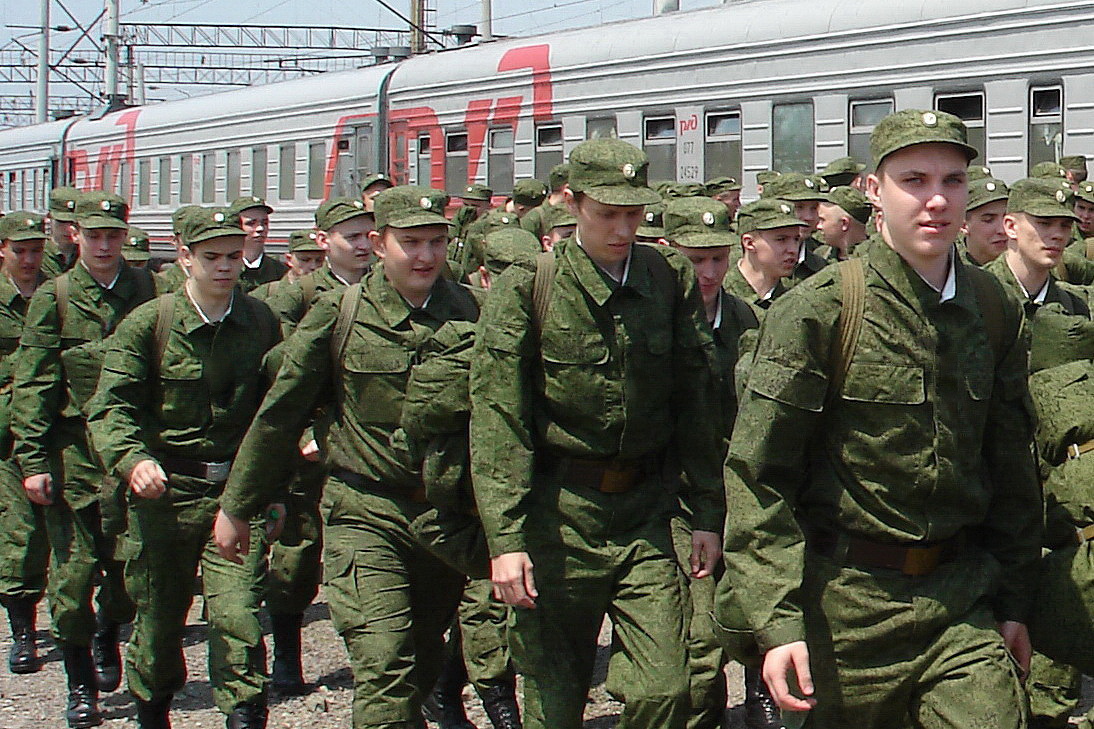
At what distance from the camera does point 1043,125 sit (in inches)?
454

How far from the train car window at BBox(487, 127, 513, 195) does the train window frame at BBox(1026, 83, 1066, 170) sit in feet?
20.5

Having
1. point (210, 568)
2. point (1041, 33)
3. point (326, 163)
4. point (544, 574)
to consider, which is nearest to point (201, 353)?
point (210, 568)

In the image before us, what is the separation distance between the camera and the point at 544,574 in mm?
4949

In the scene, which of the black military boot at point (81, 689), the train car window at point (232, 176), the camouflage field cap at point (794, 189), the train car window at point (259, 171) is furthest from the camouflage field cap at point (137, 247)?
the train car window at point (232, 176)

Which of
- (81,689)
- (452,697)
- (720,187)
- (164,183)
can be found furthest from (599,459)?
(164,183)

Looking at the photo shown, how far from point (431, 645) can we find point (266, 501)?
2.50 ft

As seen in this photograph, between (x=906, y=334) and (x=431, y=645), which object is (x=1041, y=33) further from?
(x=906, y=334)

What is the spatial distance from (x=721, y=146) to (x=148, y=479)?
8678mm

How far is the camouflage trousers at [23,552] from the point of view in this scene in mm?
8633

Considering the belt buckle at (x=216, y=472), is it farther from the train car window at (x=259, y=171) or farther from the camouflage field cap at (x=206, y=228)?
the train car window at (x=259, y=171)

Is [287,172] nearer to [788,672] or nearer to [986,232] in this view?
[986,232]

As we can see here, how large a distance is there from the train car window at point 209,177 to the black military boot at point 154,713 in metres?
19.0

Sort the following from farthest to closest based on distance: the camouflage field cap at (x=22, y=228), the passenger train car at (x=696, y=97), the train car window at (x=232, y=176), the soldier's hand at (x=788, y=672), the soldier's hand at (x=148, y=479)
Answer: the train car window at (x=232, y=176) < the passenger train car at (x=696, y=97) < the camouflage field cap at (x=22, y=228) < the soldier's hand at (x=148, y=479) < the soldier's hand at (x=788, y=672)

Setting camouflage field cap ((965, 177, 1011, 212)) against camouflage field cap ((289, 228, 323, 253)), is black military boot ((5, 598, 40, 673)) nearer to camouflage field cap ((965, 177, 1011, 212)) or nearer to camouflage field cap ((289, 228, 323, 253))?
camouflage field cap ((289, 228, 323, 253))
